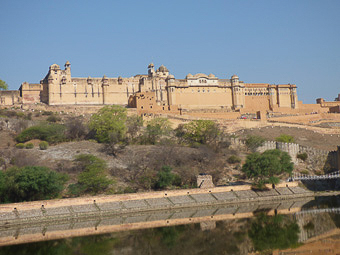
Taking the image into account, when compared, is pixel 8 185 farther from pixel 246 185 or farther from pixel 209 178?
pixel 246 185

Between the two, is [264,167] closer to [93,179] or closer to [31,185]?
[93,179]

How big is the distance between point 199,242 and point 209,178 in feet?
46.2

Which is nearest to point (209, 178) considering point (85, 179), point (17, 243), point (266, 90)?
point (85, 179)

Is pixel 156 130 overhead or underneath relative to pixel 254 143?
overhead

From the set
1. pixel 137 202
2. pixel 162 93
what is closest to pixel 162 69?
pixel 162 93

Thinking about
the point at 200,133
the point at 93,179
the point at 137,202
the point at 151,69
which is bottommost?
the point at 137,202

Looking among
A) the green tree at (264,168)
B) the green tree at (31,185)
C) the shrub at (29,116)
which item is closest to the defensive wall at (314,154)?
the green tree at (264,168)

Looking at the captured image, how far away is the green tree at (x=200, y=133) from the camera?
48031 mm

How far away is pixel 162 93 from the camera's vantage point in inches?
2557

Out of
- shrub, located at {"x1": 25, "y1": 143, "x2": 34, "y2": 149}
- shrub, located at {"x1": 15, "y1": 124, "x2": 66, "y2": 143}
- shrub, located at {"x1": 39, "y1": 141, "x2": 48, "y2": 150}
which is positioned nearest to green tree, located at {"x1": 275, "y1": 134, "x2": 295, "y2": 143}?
shrub, located at {"x1": 15, "y1": 124, "x2": 66, "y2": 143}

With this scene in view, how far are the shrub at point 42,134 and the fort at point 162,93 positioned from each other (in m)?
14.1

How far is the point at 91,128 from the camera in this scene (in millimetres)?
48188

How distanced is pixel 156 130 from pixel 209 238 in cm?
2788

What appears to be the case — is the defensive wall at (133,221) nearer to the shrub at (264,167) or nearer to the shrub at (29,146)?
the shrub at (264,167)
